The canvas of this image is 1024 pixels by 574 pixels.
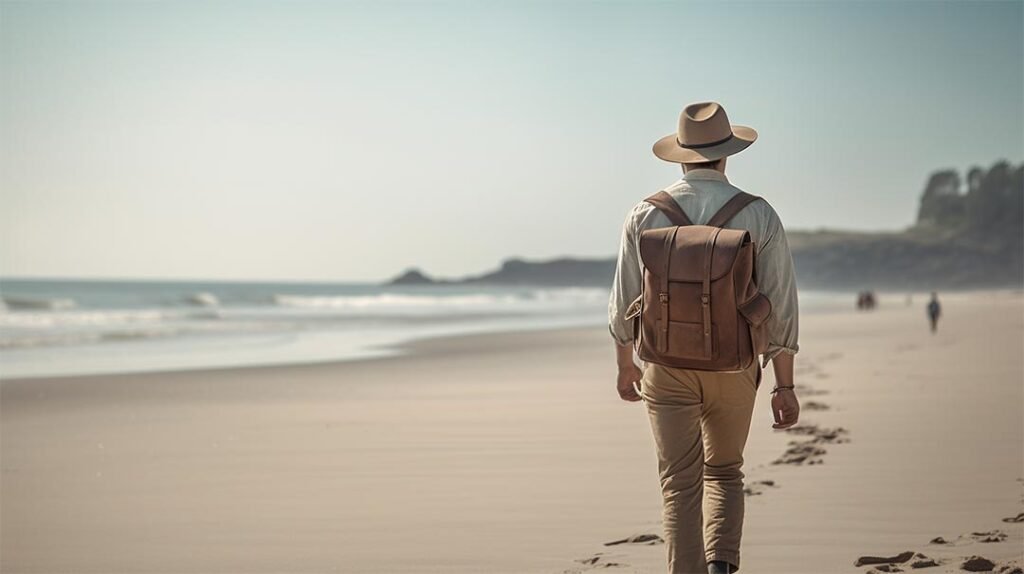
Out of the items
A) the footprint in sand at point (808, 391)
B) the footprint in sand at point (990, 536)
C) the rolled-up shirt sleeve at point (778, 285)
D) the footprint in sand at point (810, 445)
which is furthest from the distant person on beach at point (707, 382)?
the footprint in sand at point (808, 391)

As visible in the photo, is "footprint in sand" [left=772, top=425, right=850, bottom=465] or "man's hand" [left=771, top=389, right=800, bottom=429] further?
"footprint in sand" [left=772, top=425, right=850, bottom=465]

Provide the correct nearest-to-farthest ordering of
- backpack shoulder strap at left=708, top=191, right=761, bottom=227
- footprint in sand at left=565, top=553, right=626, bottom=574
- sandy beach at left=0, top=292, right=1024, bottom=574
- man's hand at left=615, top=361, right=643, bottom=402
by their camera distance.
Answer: backpack shoulder strap at left=708, top=191, right=761, bottom=227 < man's hand at left=615, top=361, right=643, bottom=402 < footprint in sand at left=565, top=553, right=626, bottom=574 < sandy beach at left=0, top=292, right=1024, bottom=574

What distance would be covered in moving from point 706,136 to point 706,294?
24.2 inches

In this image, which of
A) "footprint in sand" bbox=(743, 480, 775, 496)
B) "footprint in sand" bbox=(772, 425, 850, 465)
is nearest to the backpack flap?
"footprint in sand" bbox=(743, 480, 775, 496)

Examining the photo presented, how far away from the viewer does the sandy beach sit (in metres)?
4.59

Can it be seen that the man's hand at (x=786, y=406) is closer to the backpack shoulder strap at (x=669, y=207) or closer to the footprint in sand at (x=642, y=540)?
the backpack shoulder strap at (x=669, y=207)

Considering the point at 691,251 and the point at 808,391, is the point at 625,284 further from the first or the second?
the point at 808,391

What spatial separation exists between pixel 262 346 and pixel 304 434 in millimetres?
11988

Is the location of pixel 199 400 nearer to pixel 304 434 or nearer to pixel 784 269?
pixel 304 434

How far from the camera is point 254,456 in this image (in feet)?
23.4

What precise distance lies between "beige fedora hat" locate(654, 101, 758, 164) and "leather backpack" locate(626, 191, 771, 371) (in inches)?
8.3

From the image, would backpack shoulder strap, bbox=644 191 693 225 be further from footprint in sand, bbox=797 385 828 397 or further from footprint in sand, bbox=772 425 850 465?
footprint in sand, bbox=797 385 828 397

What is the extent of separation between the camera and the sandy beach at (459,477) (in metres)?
4.59

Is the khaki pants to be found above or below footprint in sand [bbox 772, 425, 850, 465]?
above
